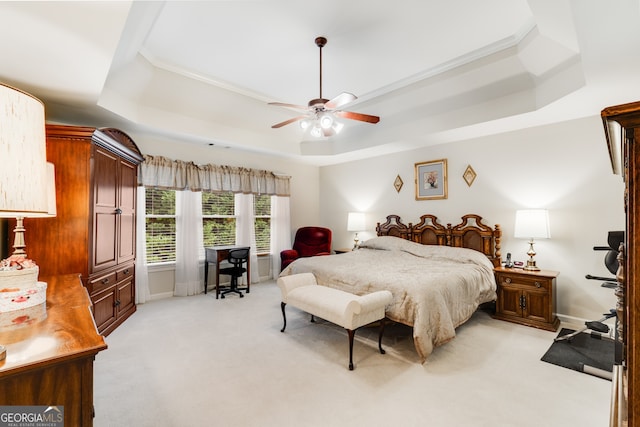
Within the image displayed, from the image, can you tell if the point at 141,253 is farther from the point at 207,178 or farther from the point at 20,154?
the point at 20,154

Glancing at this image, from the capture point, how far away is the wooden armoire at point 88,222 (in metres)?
2.71

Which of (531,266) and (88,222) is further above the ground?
(88,222)

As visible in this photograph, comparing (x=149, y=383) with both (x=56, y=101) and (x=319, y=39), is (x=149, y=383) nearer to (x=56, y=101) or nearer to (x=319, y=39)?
(x=56, y=101)

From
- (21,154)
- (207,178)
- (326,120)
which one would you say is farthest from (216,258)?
(21,154)

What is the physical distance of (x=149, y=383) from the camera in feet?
7.49

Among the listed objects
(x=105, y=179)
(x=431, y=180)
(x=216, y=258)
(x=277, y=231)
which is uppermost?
(x=431, y=180)

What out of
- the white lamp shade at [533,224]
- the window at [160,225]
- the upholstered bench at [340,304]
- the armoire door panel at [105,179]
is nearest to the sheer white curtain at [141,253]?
the window at [160,225]

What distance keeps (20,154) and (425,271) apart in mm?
3324

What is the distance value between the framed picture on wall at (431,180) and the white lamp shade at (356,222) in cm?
118

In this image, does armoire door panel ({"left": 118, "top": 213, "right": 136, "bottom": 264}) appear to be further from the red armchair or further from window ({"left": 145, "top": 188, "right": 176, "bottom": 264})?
the red armchair

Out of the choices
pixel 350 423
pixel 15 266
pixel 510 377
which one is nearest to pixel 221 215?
pixel 15 266

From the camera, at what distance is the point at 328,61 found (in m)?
3.43

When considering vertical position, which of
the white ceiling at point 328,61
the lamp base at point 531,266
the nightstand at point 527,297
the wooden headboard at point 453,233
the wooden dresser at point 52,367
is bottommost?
the nightstand at point 527,297

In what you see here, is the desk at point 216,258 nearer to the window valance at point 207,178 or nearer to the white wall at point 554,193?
the window valance at point 207,178
